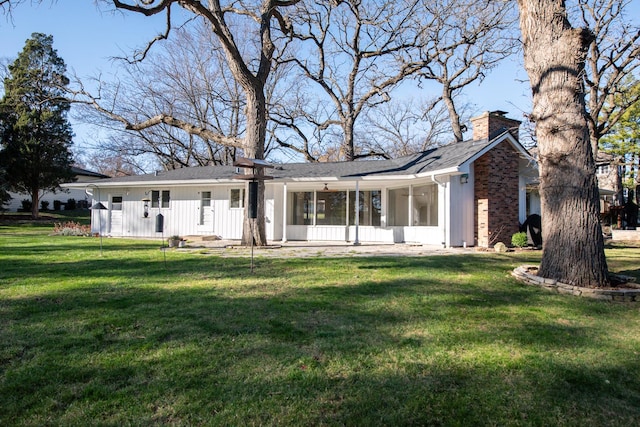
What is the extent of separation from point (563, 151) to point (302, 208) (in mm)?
10067

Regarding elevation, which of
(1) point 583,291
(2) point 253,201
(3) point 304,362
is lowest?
(3) point 304,362

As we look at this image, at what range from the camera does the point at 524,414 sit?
2.30 meters

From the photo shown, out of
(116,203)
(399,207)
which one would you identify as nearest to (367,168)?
(399,207)

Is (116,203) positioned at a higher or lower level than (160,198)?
lower

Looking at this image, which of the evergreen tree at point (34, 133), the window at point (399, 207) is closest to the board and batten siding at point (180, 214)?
the window at point (399, 207)

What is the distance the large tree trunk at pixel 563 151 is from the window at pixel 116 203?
16738mm

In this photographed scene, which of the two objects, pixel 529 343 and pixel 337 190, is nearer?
pixel 529 343

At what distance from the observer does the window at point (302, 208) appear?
14.7 metres

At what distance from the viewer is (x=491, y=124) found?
480 inches

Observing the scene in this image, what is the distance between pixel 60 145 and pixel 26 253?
20.9m

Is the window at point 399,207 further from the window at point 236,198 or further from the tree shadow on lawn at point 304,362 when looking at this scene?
the tree shadow on lawn at point 304,362

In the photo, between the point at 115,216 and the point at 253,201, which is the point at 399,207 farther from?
the point at 115,216

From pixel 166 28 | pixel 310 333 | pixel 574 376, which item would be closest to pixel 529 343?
pixel 574 376

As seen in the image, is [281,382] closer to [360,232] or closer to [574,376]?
[574,376]
